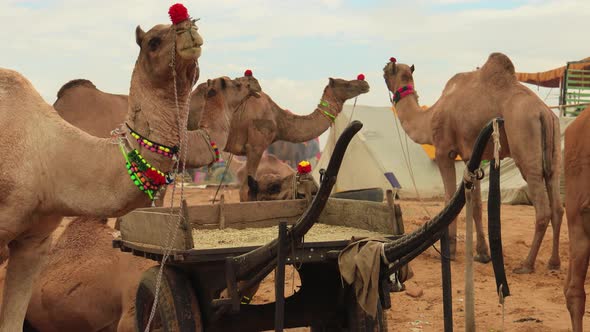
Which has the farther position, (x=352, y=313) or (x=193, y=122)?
(x=193, y=122)

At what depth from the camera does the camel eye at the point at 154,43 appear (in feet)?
14.0

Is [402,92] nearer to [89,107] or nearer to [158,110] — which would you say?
[89,107]

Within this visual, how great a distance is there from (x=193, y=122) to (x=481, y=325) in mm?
4289

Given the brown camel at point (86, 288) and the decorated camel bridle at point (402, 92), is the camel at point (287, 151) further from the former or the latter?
the brown camel at point (86, 288)

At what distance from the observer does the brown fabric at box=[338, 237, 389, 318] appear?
394cm

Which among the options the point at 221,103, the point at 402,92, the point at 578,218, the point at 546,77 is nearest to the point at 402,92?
the point at 402,92

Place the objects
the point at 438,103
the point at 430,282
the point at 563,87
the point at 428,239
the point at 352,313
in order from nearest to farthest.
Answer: the point at 428,239 → the point at 352,313 → the point at 430,282 → the point at 438,103 → the point at 563,87

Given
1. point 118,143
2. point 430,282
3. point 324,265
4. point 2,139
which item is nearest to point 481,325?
point 430,282

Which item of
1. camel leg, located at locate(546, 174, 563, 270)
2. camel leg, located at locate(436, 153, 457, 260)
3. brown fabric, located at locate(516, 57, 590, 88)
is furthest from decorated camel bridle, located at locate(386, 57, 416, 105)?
brown fabric, located at locate(516, 57, 590, 88)

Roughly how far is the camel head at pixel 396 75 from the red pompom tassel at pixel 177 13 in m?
7.59

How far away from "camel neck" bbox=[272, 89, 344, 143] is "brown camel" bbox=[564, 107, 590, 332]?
6.31 meters

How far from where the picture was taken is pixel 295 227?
398 centimetres

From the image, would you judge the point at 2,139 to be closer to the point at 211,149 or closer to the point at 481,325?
the point at 211,149

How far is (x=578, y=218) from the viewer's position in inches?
230
